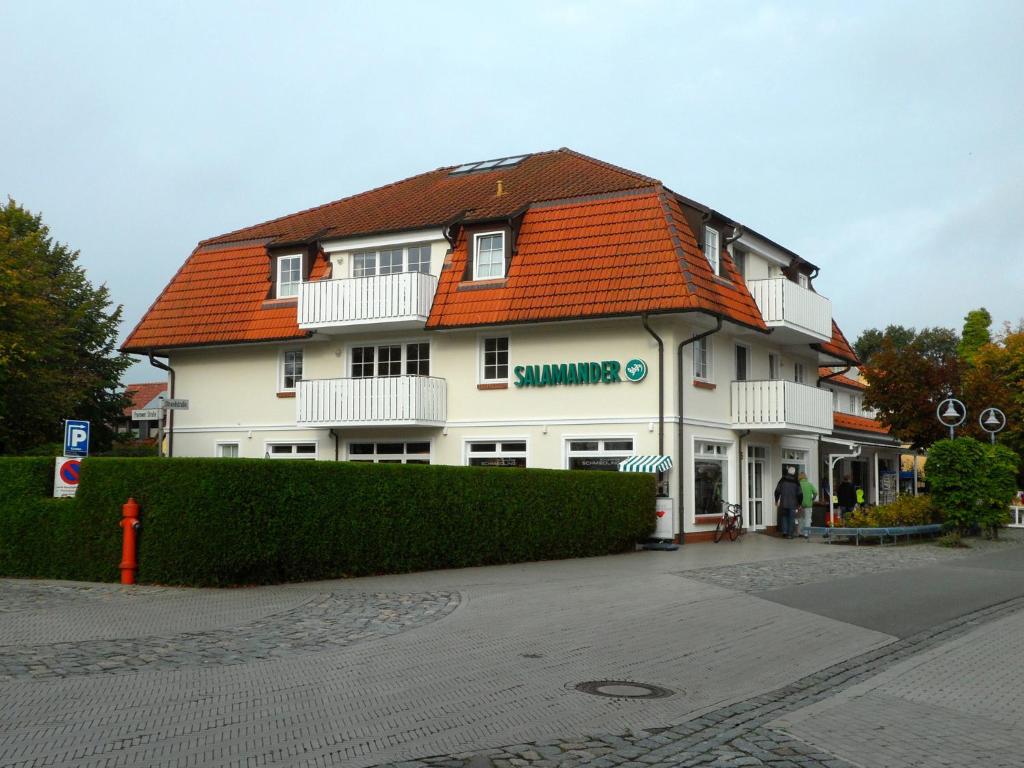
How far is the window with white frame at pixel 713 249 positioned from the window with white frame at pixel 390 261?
724 cm

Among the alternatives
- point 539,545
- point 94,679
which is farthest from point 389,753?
point 539,545

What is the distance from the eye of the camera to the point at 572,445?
93.7 feet

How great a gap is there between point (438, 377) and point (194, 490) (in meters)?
15.0

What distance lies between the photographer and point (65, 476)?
16906mm

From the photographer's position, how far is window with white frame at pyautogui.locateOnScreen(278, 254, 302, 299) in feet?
107

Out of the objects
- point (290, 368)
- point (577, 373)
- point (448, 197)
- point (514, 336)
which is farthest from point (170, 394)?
point (577, 373)

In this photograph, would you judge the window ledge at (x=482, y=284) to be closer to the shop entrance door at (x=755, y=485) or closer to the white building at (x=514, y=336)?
the white building at (x=514, y=336)

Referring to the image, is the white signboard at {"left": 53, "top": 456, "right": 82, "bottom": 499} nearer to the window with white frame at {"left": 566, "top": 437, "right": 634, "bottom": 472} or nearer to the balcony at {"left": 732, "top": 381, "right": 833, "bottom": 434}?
the window with white frame at {"left": 566, "top": 437, "right": 634, "bottom": 472}

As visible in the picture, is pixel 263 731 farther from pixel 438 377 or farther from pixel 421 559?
pixel 438 377

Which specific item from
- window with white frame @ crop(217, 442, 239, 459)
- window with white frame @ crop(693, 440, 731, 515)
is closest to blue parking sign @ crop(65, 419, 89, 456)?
window with white frame @ crop(693, 440, 731, 515)

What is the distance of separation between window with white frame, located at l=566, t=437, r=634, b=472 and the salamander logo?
1.45 meters

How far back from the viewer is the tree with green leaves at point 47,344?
32719mm

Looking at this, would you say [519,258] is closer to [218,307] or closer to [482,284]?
[482,284]

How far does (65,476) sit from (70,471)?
102 mm
